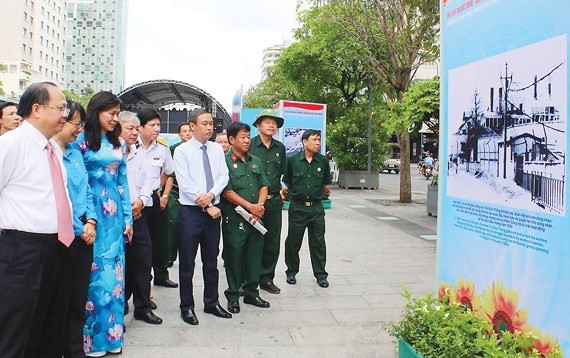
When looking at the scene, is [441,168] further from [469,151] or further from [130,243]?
[130,243]

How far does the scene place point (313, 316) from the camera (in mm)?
4258

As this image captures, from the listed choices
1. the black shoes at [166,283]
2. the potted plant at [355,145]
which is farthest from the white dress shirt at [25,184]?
the potted plant at [355,145]

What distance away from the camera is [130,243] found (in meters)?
3.84

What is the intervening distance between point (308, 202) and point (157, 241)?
1671 millimetres

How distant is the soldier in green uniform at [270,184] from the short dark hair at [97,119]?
1.89m

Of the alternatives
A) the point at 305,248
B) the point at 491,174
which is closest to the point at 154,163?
the point at 491,174

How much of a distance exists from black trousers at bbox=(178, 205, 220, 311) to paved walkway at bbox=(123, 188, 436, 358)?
0.31 m

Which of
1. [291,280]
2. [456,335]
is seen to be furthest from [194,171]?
[456,335]

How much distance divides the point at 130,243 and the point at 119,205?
617mm

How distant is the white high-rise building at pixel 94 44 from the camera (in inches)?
5271

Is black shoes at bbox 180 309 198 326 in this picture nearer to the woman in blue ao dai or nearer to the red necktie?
the woman in blue ao dai

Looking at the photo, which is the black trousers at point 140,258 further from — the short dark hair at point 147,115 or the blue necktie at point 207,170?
the short dark hair at point 147,115

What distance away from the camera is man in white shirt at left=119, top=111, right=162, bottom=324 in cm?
375

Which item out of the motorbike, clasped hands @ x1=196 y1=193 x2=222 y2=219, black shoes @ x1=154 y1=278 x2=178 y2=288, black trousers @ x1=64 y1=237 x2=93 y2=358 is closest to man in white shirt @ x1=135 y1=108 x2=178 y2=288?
black shoes @ x1=154 y1=278 x2=178 y2=288
